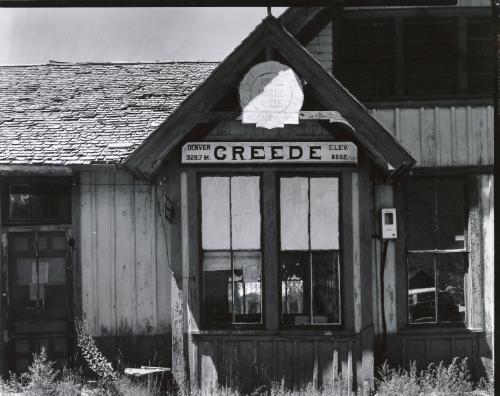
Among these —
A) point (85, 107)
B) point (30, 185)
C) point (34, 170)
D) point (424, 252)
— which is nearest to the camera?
point (34, 170)

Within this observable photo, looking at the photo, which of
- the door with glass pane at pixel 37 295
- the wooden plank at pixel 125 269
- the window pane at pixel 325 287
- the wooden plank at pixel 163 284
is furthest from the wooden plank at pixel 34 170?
the window pane at pixel 325 287

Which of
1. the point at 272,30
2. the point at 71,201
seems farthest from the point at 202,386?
the point at 272,30

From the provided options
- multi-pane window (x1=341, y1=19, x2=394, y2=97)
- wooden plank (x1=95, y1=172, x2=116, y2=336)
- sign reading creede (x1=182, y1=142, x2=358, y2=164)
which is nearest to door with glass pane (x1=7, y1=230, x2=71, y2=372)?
wooden plank (x1=95, y1=172, x2=116, y2=336)

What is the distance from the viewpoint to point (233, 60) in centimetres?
768

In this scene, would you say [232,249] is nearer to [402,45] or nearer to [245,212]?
[245,212]

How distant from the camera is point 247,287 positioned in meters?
8.37

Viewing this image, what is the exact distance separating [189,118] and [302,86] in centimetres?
149

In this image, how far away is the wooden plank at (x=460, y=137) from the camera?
8789 millimetres

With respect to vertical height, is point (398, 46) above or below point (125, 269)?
above

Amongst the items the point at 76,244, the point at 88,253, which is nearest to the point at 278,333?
the point at 88,253

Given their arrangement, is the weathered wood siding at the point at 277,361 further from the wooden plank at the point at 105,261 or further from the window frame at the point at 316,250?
the wooden plank at the point at 105,261

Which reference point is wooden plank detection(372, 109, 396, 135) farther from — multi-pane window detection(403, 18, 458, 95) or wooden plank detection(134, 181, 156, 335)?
wooden plank detection(134, 181, 156, 335)

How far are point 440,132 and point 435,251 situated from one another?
5.58ft

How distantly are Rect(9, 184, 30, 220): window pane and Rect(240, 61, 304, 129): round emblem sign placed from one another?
3805 mm
